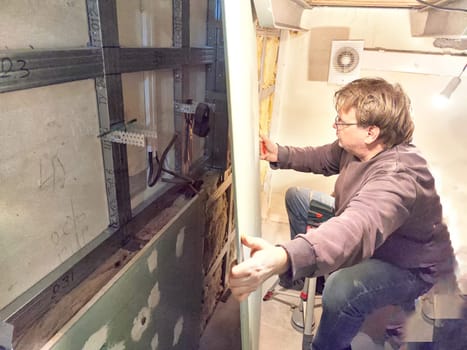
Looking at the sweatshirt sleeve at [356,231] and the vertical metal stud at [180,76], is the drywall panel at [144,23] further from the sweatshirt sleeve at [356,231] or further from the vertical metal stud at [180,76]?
the sweatshirt sleeve at [356,231]

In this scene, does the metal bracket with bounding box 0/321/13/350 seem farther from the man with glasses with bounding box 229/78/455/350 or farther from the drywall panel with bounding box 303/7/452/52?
the drywall panel with bounding box 303/7/452/52

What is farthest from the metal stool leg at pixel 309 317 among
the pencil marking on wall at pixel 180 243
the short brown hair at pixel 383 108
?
the short brown hair at pixel 383 108

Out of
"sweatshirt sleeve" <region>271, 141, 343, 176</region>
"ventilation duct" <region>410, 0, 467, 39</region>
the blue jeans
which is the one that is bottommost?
the blue jeans

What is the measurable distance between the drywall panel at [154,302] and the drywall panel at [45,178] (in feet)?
0.54

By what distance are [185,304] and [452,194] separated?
2495mm

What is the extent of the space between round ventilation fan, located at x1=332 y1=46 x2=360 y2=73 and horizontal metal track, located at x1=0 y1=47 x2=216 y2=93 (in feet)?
6.30

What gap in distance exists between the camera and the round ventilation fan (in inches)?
109

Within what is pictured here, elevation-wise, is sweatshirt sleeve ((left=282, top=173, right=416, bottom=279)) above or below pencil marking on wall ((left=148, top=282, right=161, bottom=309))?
above

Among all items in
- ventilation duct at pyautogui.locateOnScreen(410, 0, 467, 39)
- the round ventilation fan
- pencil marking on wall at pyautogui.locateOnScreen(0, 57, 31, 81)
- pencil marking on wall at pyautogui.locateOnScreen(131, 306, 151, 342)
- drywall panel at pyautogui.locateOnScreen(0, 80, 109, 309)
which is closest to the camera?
pencil marking on wall at pyautogui.locateOnScreen(0, 57, 31, 81)

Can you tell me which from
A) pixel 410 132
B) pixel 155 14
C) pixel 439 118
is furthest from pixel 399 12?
pixel 155 14

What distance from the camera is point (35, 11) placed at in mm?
755

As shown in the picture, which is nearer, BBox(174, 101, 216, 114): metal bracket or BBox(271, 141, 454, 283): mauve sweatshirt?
BBox(271, 141, 454, 283): mauve sweatshirt

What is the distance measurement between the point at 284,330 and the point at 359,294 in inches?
34.3

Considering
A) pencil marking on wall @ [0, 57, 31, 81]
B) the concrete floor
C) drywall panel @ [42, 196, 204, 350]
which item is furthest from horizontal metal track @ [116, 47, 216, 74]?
the concrete floor
